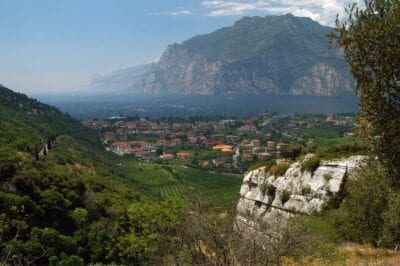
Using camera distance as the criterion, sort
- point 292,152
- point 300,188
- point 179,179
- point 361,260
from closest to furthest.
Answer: point 361,260 → point 300,188 → point 292,152 → point 179,179

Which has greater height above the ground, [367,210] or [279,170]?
[367,210]

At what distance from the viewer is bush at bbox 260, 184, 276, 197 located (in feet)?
116

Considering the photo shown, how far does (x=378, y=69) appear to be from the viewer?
1070 centimetres

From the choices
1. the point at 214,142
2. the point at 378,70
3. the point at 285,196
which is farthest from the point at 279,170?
the point at 214,142

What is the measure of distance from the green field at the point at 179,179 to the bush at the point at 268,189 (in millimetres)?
37690

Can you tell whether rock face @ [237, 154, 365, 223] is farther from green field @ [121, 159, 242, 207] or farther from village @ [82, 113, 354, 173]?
village @ [82, 113, 354, 173]

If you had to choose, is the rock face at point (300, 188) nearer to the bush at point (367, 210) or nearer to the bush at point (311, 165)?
the bush at point (311, 165)

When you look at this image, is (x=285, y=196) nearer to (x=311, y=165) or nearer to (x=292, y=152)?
(x=311, y=165)

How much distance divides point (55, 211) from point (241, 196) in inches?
650

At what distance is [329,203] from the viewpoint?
96.5ft

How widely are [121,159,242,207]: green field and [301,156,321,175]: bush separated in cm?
4173

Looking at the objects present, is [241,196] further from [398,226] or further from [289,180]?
[398,226]

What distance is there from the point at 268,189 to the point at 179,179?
203 feet

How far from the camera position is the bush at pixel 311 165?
107ft
